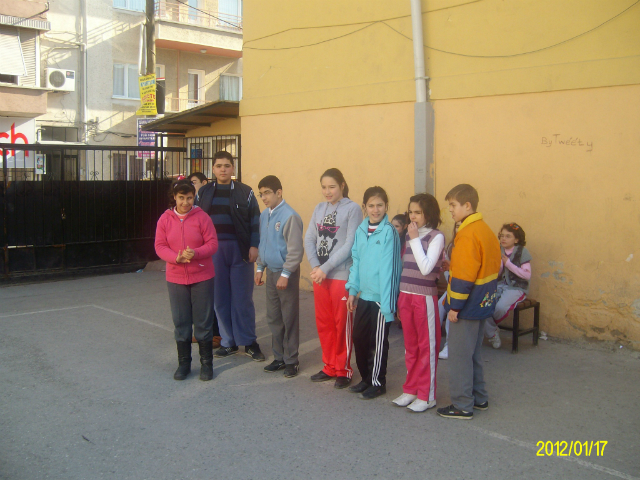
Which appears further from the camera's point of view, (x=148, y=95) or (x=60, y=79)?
(x=60, y=79)

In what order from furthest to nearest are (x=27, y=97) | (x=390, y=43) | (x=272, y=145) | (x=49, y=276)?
(x=27, y=97)
(x=49, y=276)
(x=272, y=145)
(x=390, y=43)

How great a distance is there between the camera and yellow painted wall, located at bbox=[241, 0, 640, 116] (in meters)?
5.56

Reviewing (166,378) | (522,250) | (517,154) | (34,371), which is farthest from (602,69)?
(34,371)

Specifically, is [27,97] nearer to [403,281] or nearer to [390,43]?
[390,43]

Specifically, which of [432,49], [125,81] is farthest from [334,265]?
[125,81]

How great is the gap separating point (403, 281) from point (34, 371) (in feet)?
11.2

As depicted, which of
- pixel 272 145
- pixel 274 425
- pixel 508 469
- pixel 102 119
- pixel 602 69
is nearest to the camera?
pixel 508 469

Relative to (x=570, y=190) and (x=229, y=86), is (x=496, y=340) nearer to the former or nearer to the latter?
(x=570, y=190)

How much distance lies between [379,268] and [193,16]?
20.4 m

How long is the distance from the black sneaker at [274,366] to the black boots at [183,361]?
0.69 metres

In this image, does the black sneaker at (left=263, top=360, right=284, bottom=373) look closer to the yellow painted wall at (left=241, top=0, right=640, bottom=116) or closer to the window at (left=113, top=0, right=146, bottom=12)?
the yellow painted wall at (left=241, top=0, right=640, bottom=116)

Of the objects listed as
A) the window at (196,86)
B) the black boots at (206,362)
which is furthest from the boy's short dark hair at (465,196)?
the window at (196,86)

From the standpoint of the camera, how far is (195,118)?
10.8 metres

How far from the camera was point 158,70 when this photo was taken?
71.7ft
